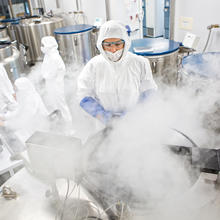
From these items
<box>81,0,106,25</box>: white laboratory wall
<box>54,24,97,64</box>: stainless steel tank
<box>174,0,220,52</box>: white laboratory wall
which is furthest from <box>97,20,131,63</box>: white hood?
<box>81,0,106,25</box>: white laboratory wall

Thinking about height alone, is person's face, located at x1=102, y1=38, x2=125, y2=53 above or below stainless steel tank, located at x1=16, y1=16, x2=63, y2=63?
above

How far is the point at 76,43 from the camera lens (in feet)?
12.0

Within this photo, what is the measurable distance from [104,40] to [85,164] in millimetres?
855

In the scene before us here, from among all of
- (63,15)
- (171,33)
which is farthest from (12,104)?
(63,15)

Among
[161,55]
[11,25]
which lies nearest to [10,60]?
[11,25]

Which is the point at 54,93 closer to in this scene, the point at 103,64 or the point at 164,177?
the point at 103,64

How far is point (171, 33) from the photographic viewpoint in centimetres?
242

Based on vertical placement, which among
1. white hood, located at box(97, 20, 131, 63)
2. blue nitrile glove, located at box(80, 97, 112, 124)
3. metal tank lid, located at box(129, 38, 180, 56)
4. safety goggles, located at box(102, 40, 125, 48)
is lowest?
blue nitrile glove, located at box(80, 97, 112, 124)

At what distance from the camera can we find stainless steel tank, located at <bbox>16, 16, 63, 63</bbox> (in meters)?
4.28

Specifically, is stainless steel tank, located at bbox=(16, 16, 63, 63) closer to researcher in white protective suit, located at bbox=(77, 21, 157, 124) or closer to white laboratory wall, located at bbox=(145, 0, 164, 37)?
white laboratory wall, located at bbox=(145, 0, 164, 37)

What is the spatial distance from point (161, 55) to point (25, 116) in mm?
1363

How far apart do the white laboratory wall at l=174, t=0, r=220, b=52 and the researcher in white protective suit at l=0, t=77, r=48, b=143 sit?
165 centimetres

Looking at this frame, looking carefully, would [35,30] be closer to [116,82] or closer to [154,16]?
[154,16]

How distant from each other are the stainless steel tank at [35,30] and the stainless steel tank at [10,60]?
1190mm
